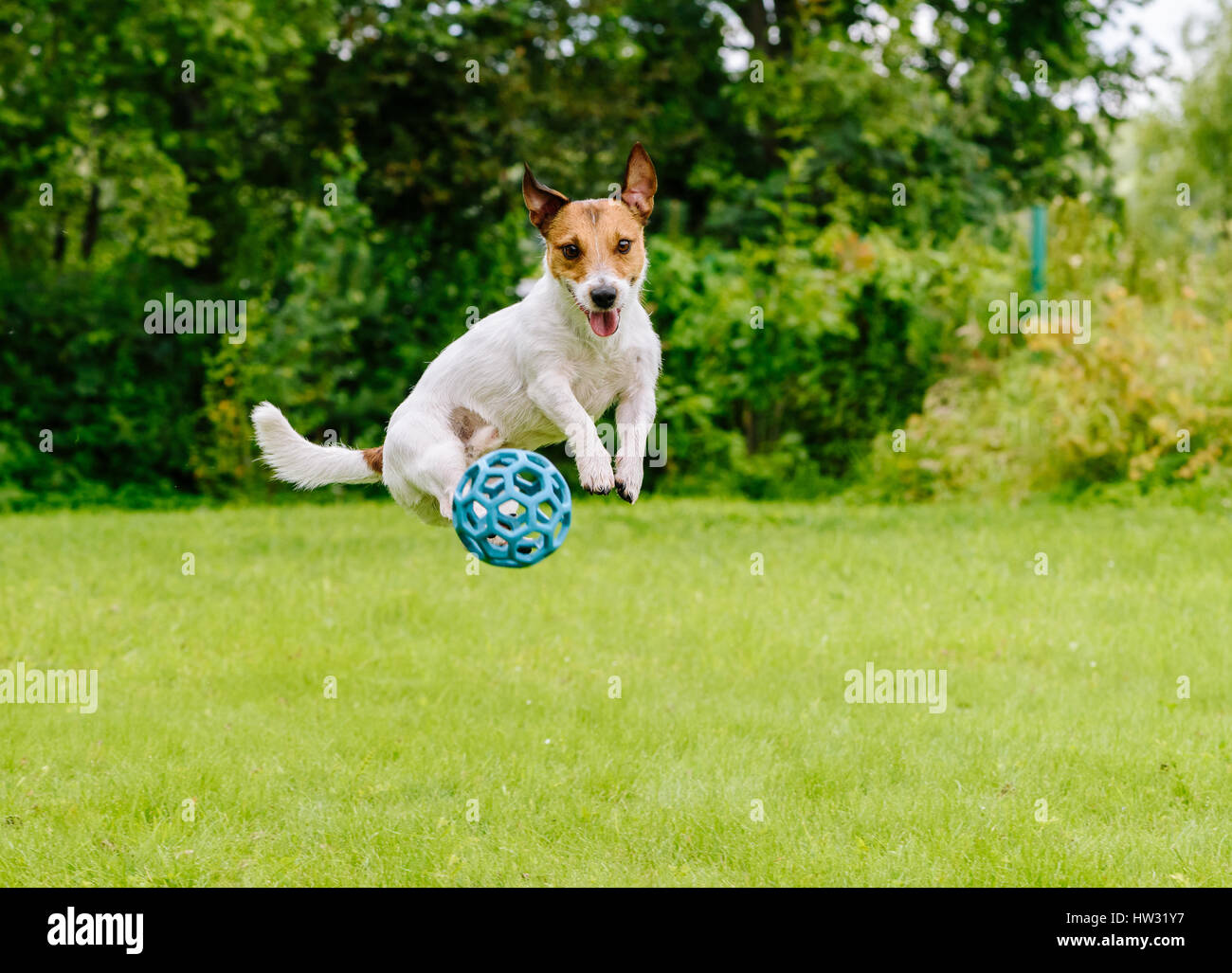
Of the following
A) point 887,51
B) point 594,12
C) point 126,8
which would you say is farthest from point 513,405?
point 887,51

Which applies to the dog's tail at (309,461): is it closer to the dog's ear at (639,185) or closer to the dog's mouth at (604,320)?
the dog's mouth at (604,320)

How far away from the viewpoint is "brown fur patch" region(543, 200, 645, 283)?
2.82 meters

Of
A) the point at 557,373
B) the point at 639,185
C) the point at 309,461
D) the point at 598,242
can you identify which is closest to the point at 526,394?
the point at 557,373

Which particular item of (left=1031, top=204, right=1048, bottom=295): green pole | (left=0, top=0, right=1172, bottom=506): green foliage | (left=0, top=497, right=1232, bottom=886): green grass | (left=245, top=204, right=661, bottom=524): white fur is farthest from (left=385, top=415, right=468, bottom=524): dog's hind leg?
(left=1031, top=204, right=1048, bottom=295): green pole

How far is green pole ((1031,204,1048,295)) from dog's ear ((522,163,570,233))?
13797 millimetres

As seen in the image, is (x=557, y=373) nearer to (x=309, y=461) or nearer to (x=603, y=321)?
(x=603, y=321)

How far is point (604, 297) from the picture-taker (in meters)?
2.81

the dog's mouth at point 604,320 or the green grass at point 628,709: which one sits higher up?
the dog's mouth at point 604,320

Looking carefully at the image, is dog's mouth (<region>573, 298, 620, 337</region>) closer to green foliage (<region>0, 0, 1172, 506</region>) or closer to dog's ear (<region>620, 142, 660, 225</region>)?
dog's ear (<region>620, 142, 660, 225</region>)

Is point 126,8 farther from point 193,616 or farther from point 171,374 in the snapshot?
point 193,616

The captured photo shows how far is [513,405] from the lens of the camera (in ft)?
9.93

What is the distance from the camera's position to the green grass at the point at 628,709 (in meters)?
6.19

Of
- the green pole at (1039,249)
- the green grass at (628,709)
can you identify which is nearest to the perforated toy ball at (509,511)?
the green grass at (628,709)

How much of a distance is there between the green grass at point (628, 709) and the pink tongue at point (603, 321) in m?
3.54
